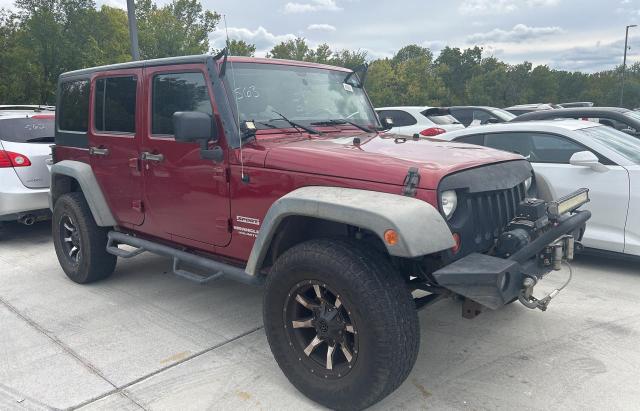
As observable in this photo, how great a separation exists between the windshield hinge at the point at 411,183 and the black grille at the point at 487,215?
36cm

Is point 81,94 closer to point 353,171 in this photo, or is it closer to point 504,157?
point 353,171

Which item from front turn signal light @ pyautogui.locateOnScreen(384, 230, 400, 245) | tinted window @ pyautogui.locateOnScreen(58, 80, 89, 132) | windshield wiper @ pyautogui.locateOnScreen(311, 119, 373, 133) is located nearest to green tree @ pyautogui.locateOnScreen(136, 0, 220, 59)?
tinted window @ pyautogui.locateOnScreen(58, 80, 89, 132)

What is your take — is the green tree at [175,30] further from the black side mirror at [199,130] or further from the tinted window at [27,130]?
the black side mirror at [199,130]

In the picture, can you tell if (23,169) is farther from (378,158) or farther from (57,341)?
(378,158)

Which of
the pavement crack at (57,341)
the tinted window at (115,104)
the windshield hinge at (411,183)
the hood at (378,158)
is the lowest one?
the pavement crack at (57,341)

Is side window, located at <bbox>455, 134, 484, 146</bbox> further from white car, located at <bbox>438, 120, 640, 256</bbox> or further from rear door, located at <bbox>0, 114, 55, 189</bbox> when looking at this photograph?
rear door, located at <bbox>0, 114, 55, 189</bbox>

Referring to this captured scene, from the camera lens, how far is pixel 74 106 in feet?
16.7

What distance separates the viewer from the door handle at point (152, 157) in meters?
4.02

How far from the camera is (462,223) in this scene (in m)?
2.85

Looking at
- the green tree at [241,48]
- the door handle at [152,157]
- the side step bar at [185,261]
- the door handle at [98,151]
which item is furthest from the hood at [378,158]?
the green tree at [241,48]

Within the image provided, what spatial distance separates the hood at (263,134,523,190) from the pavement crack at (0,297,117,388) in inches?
68.3

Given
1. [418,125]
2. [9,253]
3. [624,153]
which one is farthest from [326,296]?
[418,125]

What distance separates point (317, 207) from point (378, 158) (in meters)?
0.48

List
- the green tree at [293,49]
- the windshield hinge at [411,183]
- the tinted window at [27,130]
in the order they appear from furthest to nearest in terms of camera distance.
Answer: the green tree at [293,49], the tinted window at [27,130], the windshield hinge at [411,183]
